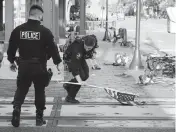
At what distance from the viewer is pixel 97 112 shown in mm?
9289

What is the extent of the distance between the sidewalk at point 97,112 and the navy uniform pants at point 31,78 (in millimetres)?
442

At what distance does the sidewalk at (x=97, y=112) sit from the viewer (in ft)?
26.1

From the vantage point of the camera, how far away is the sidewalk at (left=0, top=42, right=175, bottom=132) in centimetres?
796

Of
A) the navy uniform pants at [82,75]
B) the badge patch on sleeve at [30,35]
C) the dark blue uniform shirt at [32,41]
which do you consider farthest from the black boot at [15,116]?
the navy uniform pants at [82,75]

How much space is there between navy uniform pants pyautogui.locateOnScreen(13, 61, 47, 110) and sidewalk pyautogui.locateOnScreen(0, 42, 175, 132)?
0.44 meters

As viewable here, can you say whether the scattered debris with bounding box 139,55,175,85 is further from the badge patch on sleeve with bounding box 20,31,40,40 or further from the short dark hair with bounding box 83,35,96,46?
the badge patch on sleeve with bounding box 20,31,40,40

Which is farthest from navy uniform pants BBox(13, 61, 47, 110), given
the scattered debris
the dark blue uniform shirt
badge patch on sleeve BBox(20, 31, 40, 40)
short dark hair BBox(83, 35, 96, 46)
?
the scattered debris

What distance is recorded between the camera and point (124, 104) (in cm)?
1002

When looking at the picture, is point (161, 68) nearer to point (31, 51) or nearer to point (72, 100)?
point (72, 100)

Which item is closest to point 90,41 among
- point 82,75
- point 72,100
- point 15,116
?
point 82,75

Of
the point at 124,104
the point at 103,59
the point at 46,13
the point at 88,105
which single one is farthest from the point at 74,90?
the point at 103,59

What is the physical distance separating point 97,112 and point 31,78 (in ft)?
6.40

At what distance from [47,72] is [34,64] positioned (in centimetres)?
26

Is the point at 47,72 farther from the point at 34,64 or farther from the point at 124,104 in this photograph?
the point at 124,104
